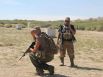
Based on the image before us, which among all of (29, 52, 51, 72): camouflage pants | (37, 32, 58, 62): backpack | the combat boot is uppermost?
(37, 32, 58, 62): backpack

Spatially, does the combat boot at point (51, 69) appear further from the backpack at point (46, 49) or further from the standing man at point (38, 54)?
the backpack at point (46, 49)

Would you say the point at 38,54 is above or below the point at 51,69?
above

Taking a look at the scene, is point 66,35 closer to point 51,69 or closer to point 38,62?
point 51,69

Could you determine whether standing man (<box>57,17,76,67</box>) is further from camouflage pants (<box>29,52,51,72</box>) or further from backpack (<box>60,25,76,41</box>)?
camouflage pants (<box>29,52,51,72</box>)

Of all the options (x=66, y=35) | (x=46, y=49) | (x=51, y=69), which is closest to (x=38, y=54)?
(x=46, y=49)

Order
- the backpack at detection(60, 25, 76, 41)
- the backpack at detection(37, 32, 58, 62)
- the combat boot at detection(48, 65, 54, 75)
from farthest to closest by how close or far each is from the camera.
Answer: the backpack at detection(60, 25, 76, 41)
the combat boot at detection(48, 65, 54, 75)
the backpack at detection(37, 32, 58, 62)

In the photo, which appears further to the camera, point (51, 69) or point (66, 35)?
point (66, 35)

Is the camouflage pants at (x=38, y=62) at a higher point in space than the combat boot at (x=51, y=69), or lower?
higher

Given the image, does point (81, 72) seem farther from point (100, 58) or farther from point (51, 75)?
point (100, 58)

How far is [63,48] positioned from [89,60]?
3.13 m

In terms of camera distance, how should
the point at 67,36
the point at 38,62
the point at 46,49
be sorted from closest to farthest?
the point at 46,49 → the point at 38,62 → the point at 67,36

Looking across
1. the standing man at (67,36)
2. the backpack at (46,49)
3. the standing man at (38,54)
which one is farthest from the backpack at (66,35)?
the backpack at (46,49)

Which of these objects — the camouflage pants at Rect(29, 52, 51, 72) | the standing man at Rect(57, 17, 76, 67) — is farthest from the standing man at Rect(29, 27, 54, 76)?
the standing man at Rect(57, 17, 76, 67)

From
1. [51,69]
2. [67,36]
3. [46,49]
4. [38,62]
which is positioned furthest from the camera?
[67,36]
